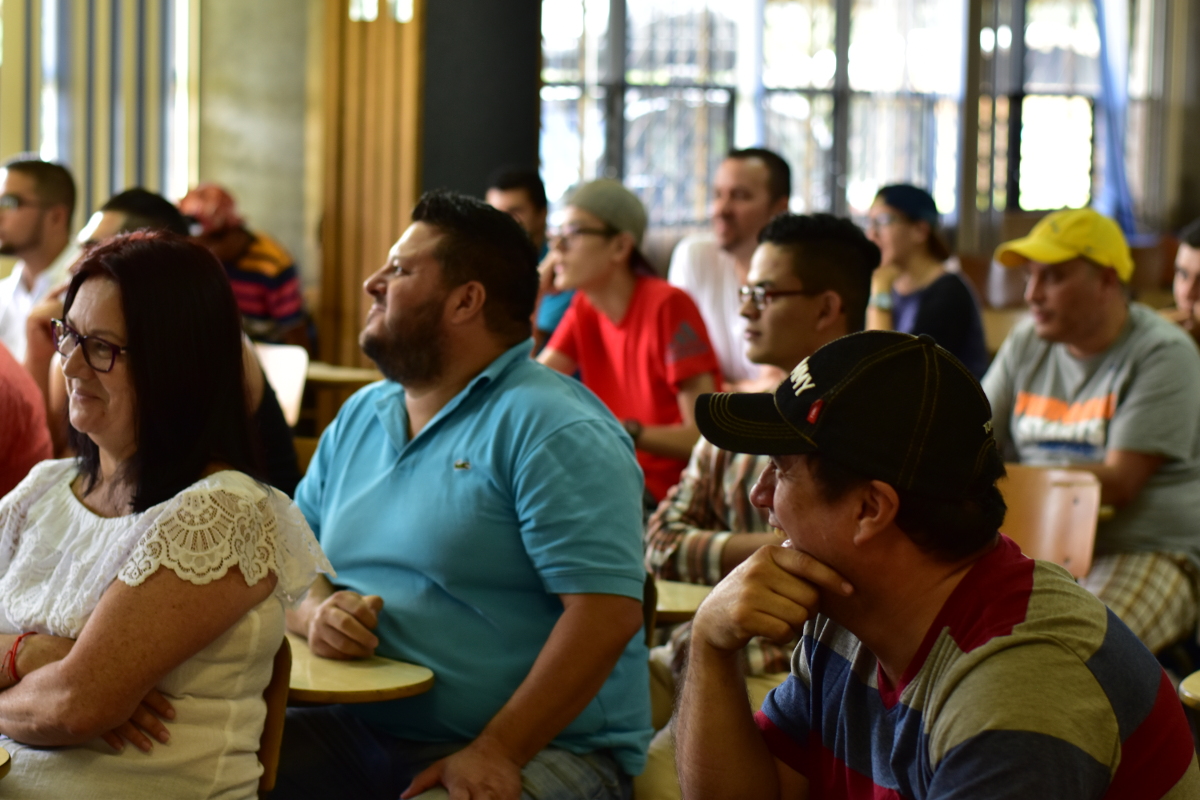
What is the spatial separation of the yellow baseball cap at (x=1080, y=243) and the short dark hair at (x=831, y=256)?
976mm

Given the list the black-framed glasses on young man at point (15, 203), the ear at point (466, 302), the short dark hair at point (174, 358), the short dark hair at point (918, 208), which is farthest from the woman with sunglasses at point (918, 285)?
the black-framed glasses on young man at point (15, 203)

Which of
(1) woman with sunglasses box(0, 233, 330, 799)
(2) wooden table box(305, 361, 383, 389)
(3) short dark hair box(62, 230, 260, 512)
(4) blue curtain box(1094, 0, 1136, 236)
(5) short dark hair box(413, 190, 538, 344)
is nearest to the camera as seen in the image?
(1) woman with sunglasses box(0, 233, 330, 799)

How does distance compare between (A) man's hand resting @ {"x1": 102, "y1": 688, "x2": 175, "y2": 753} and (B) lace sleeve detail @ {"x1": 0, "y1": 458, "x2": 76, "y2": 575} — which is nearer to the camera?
(A) man's hand resting @ {"x1": 102, "y1": 688, "x2": 175, "y2": 753}

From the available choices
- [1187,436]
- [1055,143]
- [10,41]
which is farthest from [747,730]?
[1055,143]

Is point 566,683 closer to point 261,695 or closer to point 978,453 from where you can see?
point 261,695

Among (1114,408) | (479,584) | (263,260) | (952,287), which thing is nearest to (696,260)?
(952,287)

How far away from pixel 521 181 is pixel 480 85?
477 mm

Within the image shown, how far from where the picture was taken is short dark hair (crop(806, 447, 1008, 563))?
1.19 metres

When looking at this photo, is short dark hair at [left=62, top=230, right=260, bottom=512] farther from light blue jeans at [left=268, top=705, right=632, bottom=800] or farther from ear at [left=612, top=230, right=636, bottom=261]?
ear at [left=612, top=230, right=636, bottom=261]

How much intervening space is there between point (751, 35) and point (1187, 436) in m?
6.36

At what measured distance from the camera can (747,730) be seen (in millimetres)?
1373

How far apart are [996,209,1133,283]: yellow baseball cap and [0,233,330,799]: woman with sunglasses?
96.5 inches

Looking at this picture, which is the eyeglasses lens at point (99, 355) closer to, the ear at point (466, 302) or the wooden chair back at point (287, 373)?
the ear at point (466, 302)

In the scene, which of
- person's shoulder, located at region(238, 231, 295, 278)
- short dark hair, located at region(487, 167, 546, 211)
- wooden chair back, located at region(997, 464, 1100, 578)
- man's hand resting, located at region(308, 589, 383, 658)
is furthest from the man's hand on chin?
person's shoulder, located at region(238, 231, 295, 278)
